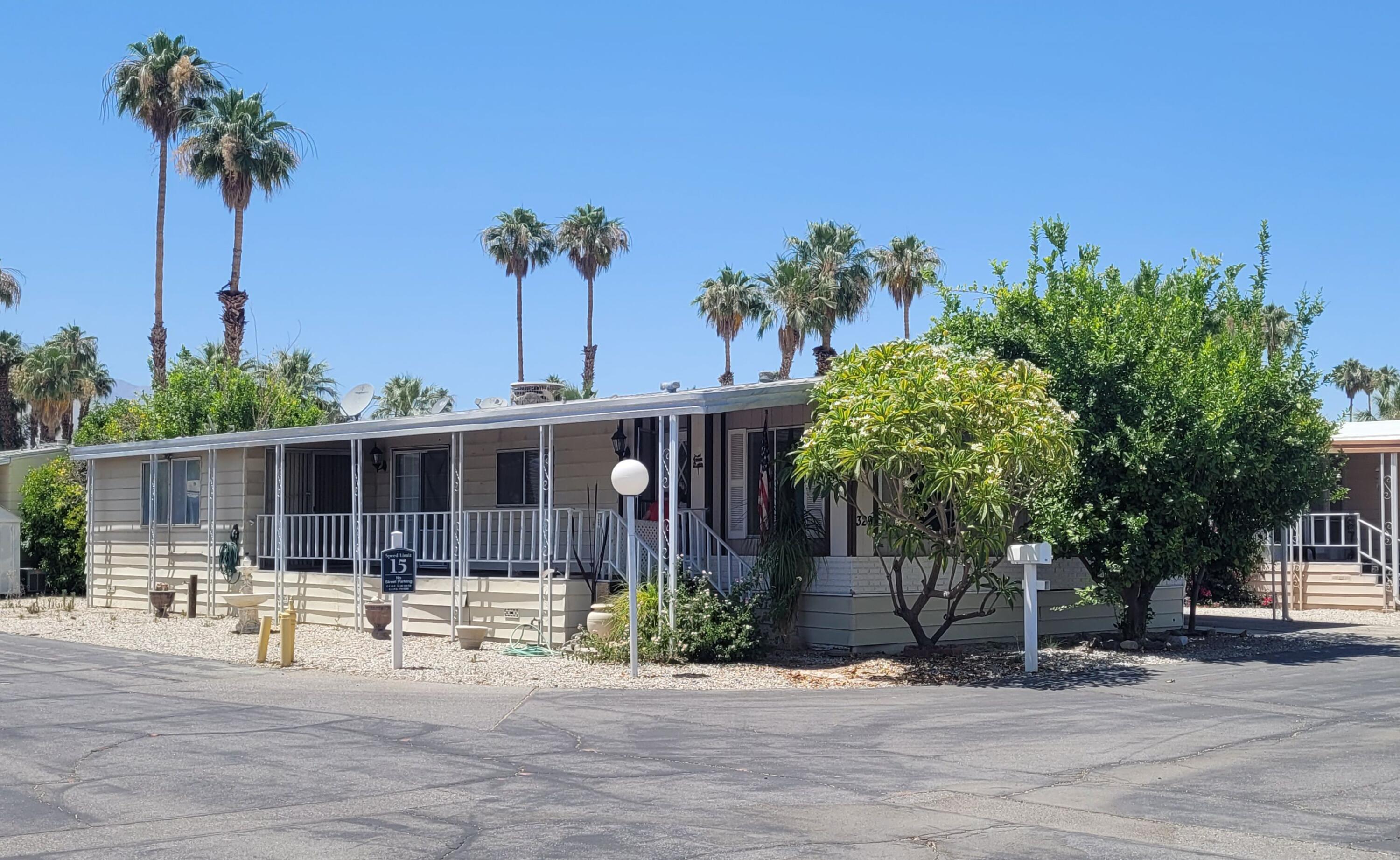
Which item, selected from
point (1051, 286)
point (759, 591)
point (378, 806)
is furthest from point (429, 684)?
point (1051, 286)

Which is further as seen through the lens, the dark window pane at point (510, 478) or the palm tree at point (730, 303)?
the palm tree at point (730, 303)

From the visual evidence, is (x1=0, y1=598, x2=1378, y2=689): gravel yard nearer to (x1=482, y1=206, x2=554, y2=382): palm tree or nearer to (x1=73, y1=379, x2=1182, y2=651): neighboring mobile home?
(x1=73, y1=379, x2=1182, y2=651): neighboring mobile home

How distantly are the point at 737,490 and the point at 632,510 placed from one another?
13.0 ft

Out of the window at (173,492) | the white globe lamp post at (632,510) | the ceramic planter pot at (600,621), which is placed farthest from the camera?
the window at (173,492)

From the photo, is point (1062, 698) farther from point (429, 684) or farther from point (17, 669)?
point (17, 669)

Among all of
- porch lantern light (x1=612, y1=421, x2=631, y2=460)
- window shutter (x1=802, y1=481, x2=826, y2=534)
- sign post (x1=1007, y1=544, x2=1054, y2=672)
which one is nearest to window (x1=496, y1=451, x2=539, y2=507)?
porch lantern light (x1=612, y1=421, x2=631, y2=460)

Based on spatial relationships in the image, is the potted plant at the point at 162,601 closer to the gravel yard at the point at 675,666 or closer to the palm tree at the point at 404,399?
the gravel yard at the point at 675,666

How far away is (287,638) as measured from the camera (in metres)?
15.8

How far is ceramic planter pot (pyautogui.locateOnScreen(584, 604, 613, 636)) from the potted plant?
929cm

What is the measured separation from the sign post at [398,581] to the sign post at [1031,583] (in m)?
6.85

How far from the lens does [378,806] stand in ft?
26.2

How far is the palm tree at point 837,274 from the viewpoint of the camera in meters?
41.3

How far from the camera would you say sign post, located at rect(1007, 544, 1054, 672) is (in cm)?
1483

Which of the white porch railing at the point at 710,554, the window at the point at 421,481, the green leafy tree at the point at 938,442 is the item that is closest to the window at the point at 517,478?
the window at the point at 421,481
